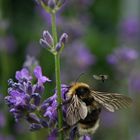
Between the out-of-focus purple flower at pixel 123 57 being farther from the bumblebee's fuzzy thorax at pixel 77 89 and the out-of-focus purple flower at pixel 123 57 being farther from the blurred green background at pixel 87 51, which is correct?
the bumblebee's fuzzy thorax at pixel 77 89

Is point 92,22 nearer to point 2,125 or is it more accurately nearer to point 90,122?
point 2,125

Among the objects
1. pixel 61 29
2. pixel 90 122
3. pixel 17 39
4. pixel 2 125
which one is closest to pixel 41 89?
pixel 90 122

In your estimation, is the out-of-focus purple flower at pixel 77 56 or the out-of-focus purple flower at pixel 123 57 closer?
the out-of-focus purple flower at pixel 123 57

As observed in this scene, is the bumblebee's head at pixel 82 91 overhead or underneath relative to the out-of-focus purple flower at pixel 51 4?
underneath

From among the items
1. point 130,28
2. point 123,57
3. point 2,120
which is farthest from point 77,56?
point 2,120

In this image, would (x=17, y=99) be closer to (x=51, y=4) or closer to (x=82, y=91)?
(x=82, y=91)

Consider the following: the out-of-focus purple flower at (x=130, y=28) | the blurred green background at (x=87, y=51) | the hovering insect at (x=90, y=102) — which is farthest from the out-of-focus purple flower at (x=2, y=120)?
the out-of-focus purple flower at (x=130, y=28)

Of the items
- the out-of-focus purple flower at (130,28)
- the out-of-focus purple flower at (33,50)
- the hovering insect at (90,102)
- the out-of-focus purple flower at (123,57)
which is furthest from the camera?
the out-of-focus purple flower at (130,28)

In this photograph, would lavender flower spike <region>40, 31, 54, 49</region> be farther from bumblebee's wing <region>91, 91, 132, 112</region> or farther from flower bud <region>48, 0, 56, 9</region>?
bumblebee's wing <region>91, 91, 132, 112</region>
